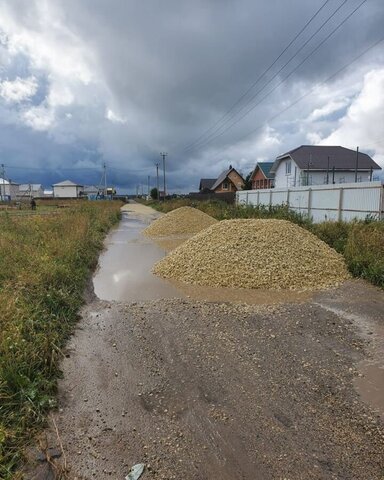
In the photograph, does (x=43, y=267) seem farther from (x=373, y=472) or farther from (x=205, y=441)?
(x=373, y=472)

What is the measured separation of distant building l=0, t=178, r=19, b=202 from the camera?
8181 cm

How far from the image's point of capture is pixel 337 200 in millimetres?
14828

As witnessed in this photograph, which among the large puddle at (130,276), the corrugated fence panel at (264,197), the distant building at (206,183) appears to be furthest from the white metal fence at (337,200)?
the distant building at (206,183)

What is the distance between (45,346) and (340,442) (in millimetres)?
3169

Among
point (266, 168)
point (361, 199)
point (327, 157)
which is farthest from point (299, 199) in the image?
point (266, 168)

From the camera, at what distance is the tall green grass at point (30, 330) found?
300cm

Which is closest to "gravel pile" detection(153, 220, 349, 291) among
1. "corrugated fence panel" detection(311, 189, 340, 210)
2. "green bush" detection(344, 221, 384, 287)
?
"green bush" detection(344, 221, 384, 287)

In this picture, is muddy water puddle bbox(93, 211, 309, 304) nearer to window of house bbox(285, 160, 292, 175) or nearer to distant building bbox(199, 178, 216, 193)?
window of house bbox(285, 160, 292, 175)

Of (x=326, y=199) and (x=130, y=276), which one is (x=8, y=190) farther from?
(x=130, y=276)

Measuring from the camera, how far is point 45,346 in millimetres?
4191

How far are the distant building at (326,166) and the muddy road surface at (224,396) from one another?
29026 mm

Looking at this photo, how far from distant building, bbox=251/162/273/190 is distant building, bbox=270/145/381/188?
6449mm

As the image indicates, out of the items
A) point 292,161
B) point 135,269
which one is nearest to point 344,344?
point 135,269

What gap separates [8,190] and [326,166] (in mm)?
80339
